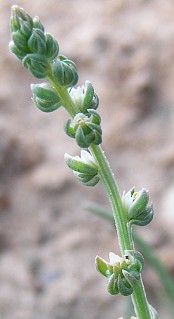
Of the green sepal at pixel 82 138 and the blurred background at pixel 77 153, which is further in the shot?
the blurred background at pixel 77 153

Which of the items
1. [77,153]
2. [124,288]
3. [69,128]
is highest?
[77,153]

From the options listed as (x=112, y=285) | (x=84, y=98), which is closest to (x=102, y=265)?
(x=112, y=285)

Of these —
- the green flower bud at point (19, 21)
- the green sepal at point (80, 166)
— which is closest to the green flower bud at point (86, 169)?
the green sepal at point (80, 166)

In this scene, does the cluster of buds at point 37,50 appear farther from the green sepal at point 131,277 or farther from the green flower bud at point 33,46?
the green sepal at point 131,277

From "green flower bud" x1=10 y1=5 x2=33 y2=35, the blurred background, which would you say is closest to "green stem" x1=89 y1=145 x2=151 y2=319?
"green flower bud" x1=10 y1=5 x2=33 y2=35

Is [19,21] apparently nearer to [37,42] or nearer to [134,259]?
[37,42]

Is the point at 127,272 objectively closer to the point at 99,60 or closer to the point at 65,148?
the point at 65,148
